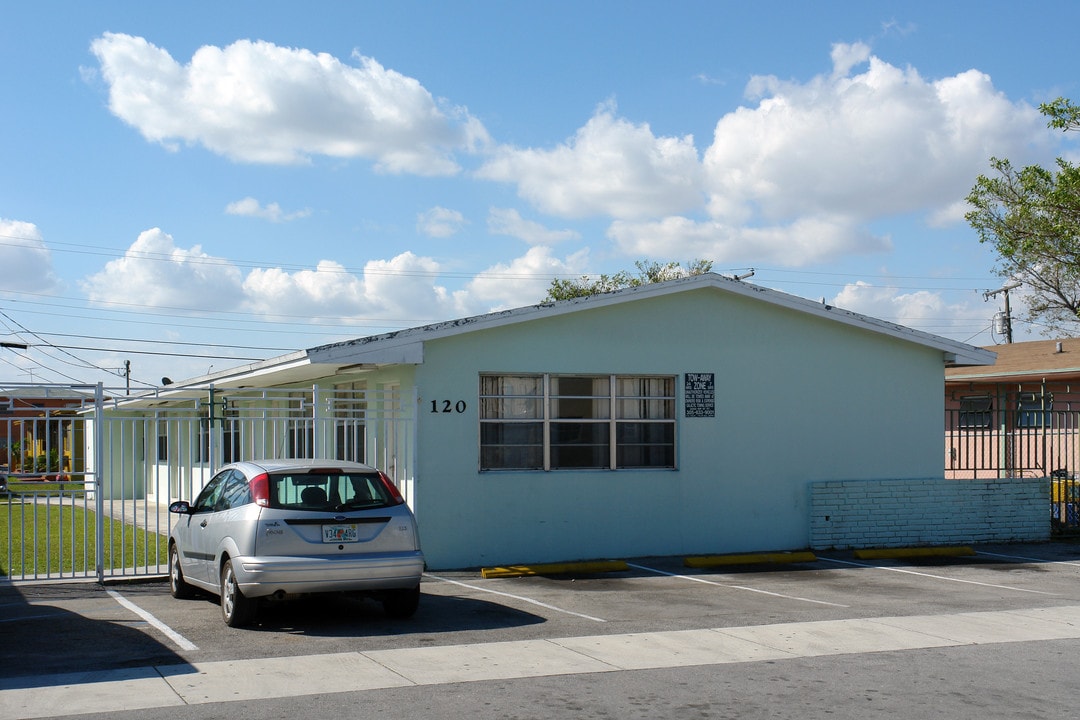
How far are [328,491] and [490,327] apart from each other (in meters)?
5.19

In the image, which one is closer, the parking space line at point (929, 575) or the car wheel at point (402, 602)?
the car wheel at point (402, 602)

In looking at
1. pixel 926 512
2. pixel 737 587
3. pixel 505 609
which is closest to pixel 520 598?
pixel 505 609

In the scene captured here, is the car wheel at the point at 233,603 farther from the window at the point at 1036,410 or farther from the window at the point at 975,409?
the window at the point at 1036,410

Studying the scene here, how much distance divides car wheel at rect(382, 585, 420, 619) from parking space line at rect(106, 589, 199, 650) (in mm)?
1890

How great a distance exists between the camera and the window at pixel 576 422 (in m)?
15.6

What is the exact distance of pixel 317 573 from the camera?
9.80 m

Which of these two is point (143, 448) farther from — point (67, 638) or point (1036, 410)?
point (1036, 410)

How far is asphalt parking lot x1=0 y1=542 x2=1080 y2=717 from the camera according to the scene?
9.17 metres

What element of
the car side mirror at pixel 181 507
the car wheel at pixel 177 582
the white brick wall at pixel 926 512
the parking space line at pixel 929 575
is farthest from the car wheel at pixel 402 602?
the white brick wall at pixel 926 512

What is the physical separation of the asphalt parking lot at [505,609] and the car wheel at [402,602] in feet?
0.40

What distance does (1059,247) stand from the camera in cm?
2272

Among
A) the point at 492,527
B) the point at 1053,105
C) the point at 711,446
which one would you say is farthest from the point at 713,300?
the point at 1053,105

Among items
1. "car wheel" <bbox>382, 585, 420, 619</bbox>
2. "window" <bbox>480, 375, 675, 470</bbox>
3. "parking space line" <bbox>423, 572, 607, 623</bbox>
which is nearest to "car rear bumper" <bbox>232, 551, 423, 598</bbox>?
"car wheel" <bbox>382, 585, 420, 619</bbox>

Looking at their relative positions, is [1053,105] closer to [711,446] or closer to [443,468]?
[711,446]
